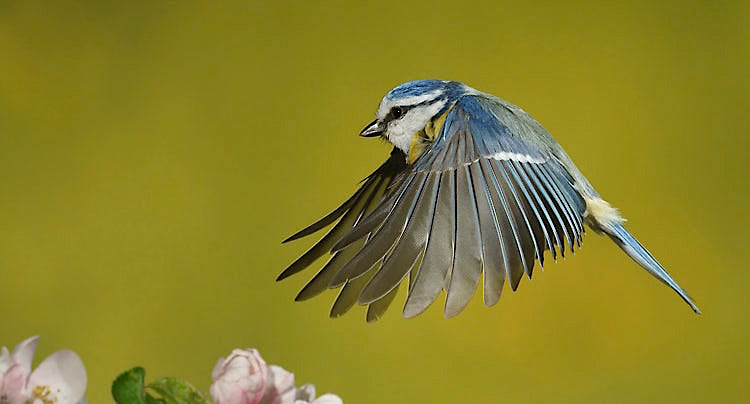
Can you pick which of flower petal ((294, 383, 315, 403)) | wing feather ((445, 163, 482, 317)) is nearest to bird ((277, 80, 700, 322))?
wing feather ((445, 163, 482, 317))

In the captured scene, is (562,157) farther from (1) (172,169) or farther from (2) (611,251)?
(1) (172,169)

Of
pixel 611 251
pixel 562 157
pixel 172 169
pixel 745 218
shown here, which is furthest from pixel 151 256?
pixel 745 218

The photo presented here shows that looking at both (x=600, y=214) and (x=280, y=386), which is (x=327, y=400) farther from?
(x=600, y=214)

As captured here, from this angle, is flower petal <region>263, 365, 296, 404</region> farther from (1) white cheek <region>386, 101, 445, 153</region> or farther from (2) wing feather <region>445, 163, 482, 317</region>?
(1) white cheek <region>386, 101, 445, 153</region>

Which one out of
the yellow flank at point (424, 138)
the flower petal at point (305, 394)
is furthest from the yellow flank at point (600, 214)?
the flower petal at point (305, 394)

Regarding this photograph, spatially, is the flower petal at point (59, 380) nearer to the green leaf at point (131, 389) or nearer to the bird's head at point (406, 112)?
the green leaf at point (131, 389)

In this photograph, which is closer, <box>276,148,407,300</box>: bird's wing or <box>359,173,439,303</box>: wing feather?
<box>359,173,439,303</box>: wing feather

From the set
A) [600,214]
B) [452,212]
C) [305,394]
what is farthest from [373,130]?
[305,394]

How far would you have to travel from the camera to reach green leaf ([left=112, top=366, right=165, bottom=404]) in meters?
0.36

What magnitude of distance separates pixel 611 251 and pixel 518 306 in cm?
20

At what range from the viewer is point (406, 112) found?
833 mm

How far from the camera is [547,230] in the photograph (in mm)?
756

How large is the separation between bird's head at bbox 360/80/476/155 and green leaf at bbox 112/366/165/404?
1.59 ft

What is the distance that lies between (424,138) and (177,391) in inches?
21.0
